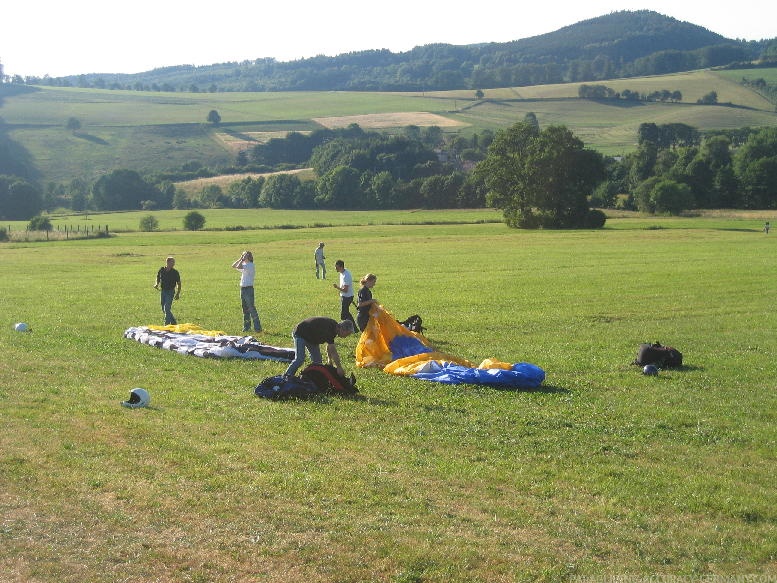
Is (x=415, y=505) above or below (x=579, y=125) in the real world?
below

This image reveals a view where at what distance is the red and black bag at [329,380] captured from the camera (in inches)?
602

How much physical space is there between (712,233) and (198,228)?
5220cm

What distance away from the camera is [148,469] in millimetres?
11055

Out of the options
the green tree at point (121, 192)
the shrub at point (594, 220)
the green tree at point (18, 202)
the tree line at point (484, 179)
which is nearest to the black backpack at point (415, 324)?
the shrub at point (594, 220)

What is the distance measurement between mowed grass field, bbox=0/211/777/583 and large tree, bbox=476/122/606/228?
200ft

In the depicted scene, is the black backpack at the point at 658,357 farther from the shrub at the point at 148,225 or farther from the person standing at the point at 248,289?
the shrub at the point at 148,225

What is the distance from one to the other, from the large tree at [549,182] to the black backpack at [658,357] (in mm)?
68879

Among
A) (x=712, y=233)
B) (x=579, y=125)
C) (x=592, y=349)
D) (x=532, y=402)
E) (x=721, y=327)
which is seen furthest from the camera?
(x=579, y=125)

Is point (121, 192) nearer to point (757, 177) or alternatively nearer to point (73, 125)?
point (73, 125)

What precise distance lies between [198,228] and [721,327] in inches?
2915

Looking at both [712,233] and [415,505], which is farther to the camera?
[712,233]

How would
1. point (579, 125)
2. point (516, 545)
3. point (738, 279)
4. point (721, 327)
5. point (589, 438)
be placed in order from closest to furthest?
point (516, 545), point (589, 438), point (721, 327), point (738, 279), point (579, 125)

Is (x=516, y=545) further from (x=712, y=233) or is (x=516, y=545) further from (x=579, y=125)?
(x=579, y=125)

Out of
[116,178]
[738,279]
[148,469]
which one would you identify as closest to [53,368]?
[148,469]
